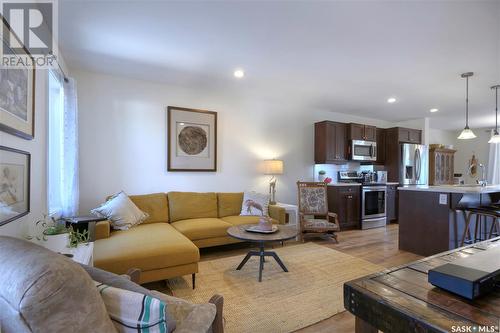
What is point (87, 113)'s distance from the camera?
3.34 m

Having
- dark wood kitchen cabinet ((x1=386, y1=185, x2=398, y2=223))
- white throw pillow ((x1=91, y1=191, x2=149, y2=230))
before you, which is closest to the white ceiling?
white throw pillow ((x1=91, y1=191, x2=149, y2=230))

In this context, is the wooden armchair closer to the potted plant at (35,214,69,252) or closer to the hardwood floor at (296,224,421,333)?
the hardwood floor at (296,224,421,333)

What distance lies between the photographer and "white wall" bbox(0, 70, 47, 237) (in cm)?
166

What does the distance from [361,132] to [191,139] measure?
3689 millimetres

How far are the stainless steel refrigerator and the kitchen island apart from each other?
6.66 feet

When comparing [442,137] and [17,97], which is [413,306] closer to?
[17,97]

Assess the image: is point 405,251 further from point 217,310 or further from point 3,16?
point 3,16

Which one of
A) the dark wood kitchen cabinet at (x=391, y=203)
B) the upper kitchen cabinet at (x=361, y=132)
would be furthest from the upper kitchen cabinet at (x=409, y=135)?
the dark wood kitchen cabinet at (x=391, y=203)

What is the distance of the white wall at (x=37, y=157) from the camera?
5.44 ft

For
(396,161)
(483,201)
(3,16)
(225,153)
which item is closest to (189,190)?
(225,153)

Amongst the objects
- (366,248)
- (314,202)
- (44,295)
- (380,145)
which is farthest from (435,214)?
(44,295)

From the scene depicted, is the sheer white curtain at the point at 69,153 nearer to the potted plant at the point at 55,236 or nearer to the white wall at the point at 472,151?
the potted plant at the point at 55,236

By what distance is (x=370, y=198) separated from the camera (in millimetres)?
5133

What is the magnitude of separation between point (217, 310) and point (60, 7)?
8.28 ft
